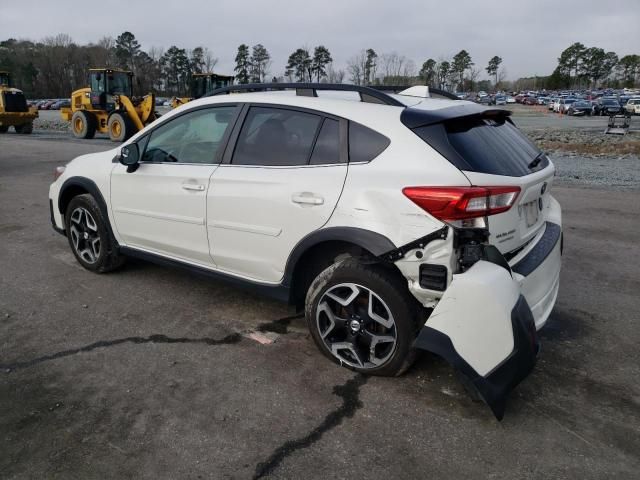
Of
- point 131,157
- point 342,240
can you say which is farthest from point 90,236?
point 342,240

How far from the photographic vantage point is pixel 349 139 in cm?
318

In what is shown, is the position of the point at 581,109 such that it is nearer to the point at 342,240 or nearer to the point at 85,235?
the point at 85,235

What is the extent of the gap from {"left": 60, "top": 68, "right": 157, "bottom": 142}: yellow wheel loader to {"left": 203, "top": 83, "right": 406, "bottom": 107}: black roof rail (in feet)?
58.0

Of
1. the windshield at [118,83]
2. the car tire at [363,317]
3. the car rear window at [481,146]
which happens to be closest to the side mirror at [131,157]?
the car tire at [363,317]

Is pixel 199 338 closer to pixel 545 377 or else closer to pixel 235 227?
pixel 235 227

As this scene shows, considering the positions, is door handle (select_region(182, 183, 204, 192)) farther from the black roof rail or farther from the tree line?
the tree line

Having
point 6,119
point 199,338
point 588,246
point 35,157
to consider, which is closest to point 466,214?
point 199,338

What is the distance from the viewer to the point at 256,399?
297 cm

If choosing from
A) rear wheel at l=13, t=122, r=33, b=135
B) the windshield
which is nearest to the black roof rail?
the windshield

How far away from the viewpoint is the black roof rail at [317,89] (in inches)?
128

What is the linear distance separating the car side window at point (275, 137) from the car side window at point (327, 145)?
0.05 meters

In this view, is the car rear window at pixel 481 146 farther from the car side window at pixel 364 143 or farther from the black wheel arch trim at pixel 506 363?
the black wheel arch trim at pixel 506 363

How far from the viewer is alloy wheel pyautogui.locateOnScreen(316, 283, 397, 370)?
3.08 m

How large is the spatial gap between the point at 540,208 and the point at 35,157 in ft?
50.7
